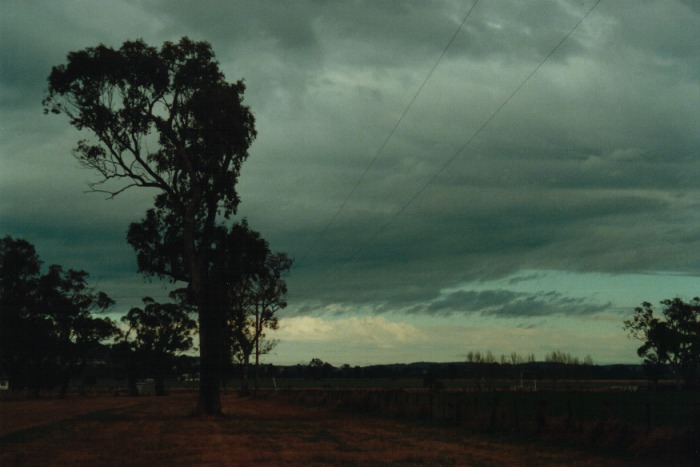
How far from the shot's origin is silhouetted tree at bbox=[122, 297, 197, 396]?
10119 cm

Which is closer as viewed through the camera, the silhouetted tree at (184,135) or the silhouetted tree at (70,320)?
the silhouetted tree at (184,135)

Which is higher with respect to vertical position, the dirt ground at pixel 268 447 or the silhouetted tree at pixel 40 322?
the silhouetted tree at pixel 40 322

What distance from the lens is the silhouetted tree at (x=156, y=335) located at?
101188 mm

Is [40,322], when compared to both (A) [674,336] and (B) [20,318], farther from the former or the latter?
(A) [674,336]

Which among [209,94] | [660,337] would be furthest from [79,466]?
[660,337]

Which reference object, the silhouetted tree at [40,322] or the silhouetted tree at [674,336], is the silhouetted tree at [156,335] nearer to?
the silhouetted tree at [40,322]

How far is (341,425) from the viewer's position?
31.4 m

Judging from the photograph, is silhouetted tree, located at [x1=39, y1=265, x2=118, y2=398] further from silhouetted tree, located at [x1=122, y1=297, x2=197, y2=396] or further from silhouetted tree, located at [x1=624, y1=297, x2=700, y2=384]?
silhouetted tree, located at [x1=624, y1=297, x2=700, y2=384]

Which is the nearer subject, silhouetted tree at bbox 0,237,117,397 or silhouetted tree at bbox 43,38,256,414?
silhouetted tree at bbox 43,38,256,414

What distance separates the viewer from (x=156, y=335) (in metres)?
103

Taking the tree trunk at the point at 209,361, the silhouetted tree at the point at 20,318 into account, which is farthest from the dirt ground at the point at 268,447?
the silhouetted tree at the point at 20,318

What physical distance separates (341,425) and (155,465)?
53.0 feet

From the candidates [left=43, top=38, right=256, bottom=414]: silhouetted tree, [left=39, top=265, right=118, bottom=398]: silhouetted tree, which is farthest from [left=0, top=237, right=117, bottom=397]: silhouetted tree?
[left=43, top=38, right=256, bottom=414]: silhouetted tree

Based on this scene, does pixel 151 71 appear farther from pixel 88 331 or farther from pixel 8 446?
pixel 88 331
